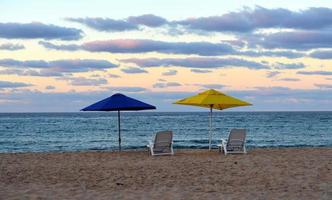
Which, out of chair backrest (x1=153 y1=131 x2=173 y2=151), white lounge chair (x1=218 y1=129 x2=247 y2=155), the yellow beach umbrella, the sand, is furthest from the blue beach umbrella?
white lounge chair (x1=218 y1=129 x2=247 y2=155)

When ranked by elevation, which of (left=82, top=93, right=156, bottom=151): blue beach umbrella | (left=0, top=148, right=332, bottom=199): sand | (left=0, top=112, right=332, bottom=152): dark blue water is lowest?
(left=0, top=112, right=332, bottom=152): dark blue water

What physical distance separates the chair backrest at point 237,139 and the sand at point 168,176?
0.44 metres

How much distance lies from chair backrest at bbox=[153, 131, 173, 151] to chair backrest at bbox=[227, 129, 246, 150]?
171cm

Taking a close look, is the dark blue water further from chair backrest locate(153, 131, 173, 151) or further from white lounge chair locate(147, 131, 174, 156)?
chair backrest locate(153, 131, 173, 151)

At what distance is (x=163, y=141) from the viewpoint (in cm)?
1516

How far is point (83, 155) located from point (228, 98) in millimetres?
4485

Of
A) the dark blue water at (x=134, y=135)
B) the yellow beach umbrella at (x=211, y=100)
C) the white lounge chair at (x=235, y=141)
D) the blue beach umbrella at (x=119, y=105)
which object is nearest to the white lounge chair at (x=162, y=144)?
the blue beach umbrella at (x=119, y=105)

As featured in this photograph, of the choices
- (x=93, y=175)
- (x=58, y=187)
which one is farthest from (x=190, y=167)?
(x=58, y=187)

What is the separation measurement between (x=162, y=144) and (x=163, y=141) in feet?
→ 0.31

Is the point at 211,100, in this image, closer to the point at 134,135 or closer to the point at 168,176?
the point at 168,176

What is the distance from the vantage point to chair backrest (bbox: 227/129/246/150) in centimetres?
1526

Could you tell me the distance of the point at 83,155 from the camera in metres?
15.6

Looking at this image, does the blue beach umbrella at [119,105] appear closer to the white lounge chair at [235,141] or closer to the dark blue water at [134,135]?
the white lounge chair at [235,141]

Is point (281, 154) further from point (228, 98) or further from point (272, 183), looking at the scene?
point (272, 183)
